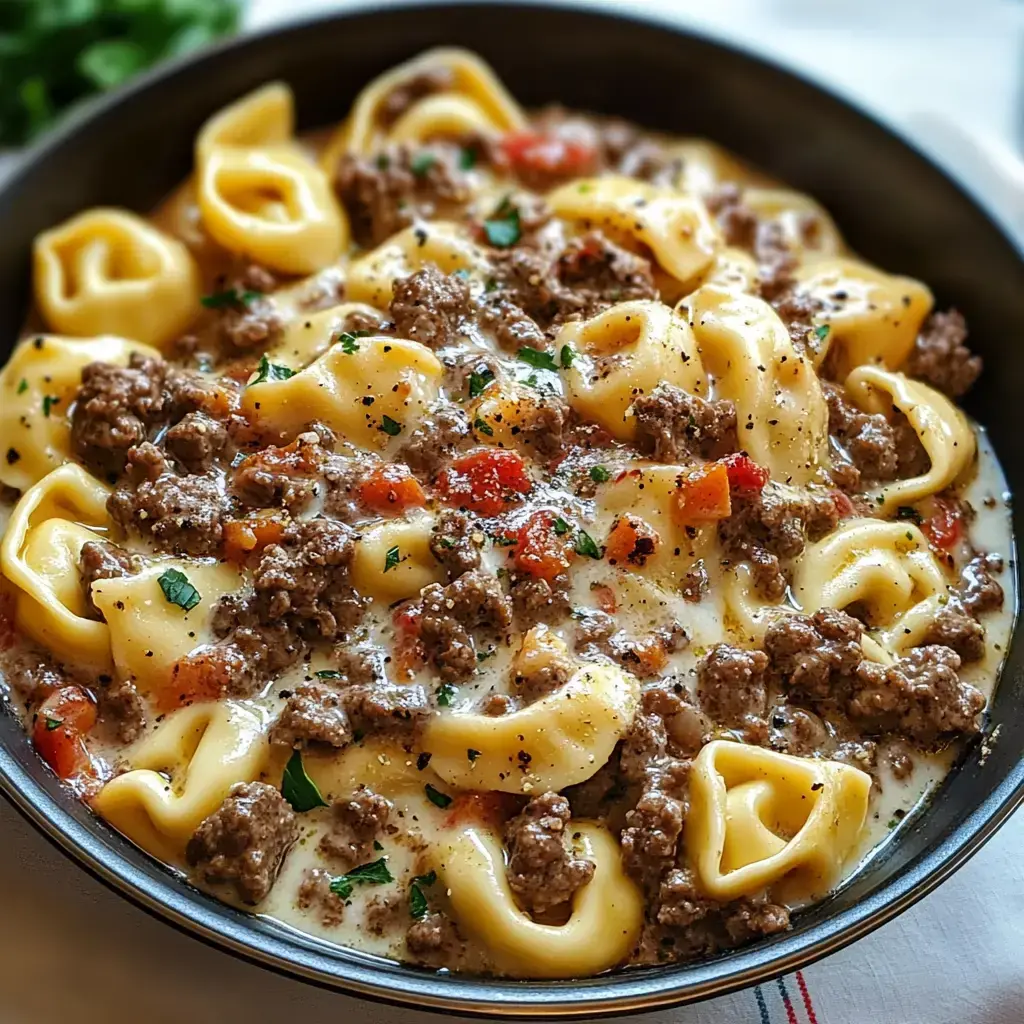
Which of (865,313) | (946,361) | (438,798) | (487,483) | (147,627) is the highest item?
(865,313)

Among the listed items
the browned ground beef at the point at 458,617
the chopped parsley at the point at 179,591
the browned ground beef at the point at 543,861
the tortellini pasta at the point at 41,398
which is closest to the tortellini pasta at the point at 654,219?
the browned ground beef at the point at 458,617

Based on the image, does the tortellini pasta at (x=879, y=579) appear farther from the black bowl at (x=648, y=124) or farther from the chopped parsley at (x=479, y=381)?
the chopped parsley at (x=479, y=381)

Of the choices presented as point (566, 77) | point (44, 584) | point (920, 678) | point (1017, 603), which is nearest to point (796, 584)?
point (920, 678)

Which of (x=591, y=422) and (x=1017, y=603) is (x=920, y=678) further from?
(x=591, y=422)

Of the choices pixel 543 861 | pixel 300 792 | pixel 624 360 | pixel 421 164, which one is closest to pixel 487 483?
pixel 624 360

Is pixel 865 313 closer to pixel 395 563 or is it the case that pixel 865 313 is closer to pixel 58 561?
pixel 395 563

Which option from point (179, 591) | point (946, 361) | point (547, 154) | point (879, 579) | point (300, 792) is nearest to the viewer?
point (300, 792)

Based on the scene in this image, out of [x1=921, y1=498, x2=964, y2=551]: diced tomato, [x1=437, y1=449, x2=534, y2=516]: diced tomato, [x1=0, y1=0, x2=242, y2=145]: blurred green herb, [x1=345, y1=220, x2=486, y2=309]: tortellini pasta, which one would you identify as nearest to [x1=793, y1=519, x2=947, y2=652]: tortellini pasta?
[x1=921, y1=498, x2=964, y2=551]: diced tomato
